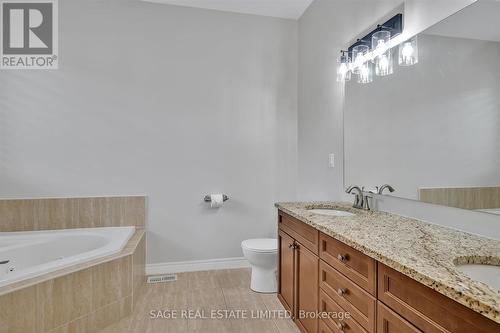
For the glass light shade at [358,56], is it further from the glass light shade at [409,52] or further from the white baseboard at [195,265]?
the white baseboard at [195,265]

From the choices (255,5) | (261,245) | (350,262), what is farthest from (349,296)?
(255,5)

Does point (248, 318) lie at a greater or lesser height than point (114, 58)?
lesser

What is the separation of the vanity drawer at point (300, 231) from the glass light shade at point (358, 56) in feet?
4.04

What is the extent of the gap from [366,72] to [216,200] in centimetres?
187

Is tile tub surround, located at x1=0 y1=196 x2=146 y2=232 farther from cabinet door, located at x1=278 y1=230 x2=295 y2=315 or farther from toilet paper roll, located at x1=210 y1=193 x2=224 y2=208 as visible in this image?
cabinet door, located at x1=278 y1=230 x2=295 y2=315

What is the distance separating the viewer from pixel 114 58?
2871mm

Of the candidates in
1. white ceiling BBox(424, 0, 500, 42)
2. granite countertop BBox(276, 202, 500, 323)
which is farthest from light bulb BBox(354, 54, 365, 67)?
granite countertop BBox(276, 202, 500, 323)

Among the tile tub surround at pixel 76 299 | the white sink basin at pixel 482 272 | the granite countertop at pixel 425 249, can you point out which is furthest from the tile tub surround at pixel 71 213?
the white sink basin at pixel 482 272

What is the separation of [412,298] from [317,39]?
257 centimetres

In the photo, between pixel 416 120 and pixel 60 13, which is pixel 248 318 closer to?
pixel 416 120

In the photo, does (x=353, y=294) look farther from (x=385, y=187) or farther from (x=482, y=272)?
(x=385, y=187)

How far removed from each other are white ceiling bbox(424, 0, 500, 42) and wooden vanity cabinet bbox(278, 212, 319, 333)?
126cm

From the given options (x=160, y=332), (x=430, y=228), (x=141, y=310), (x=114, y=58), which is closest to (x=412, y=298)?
(x=430, y=228)

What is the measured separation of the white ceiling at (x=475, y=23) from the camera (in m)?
1.25
